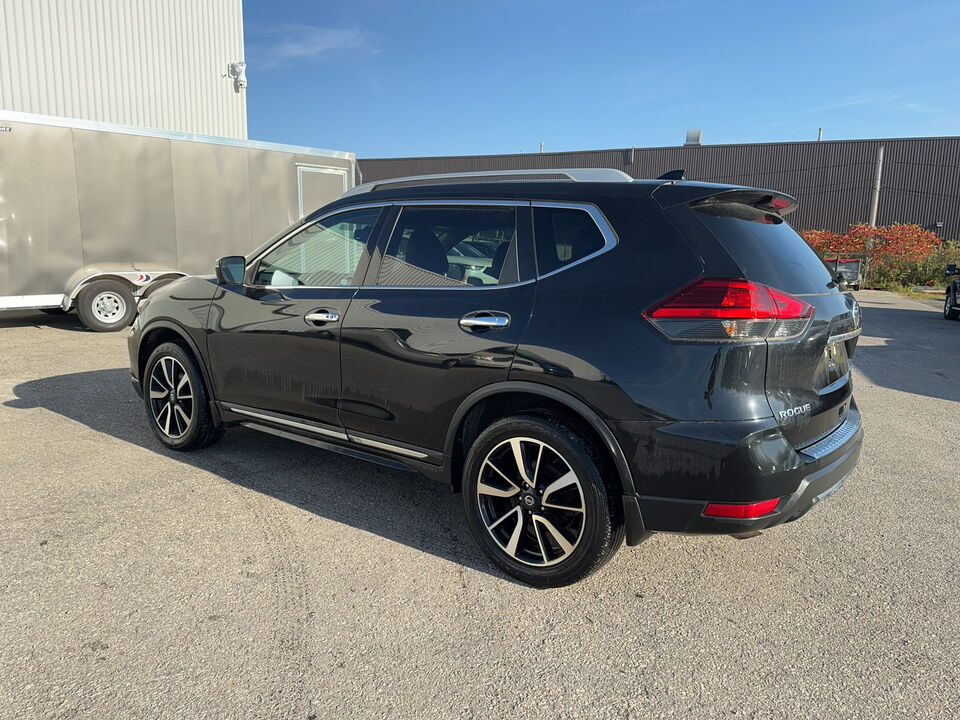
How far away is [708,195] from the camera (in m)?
2.99

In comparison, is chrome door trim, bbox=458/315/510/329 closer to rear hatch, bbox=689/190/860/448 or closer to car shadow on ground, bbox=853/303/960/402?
rear hatch, bbox=689/190/860/448

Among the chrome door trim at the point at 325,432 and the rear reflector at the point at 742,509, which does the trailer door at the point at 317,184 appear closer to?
the chrome door trim at the point at 325,432

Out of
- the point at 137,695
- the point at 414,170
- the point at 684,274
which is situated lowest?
the point at 137,695

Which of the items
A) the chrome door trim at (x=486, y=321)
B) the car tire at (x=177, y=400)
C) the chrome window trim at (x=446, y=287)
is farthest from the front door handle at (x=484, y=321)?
the car tire at (x=177, y=400)

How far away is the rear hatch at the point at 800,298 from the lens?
2.85 meters

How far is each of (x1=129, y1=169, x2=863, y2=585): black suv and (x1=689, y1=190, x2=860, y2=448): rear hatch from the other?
1cm

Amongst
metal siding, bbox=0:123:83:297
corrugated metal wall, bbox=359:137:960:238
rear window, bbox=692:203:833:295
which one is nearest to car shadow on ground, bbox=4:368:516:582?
rear window, bbox=692:203:833:295

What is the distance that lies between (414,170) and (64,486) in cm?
3773

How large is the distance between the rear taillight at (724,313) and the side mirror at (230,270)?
9.06ft

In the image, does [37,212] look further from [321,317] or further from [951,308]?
[951,308]

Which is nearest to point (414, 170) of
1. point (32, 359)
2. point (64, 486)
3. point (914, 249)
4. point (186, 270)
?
point (914, 249)

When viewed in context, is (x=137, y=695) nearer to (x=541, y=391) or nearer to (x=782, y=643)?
(x=541, y=391)

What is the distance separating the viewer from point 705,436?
2.74 meters

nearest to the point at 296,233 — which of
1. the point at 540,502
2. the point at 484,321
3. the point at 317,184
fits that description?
the point at 484,321
